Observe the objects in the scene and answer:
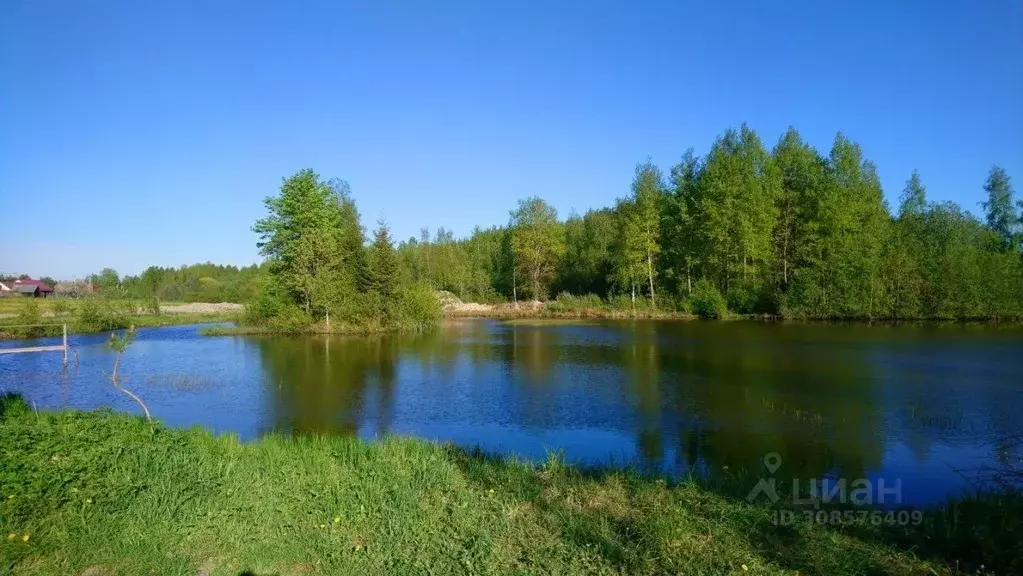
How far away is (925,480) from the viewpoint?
920 cm

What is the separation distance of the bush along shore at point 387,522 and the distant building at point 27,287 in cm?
9456

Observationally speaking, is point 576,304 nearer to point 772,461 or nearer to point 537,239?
point 537,239

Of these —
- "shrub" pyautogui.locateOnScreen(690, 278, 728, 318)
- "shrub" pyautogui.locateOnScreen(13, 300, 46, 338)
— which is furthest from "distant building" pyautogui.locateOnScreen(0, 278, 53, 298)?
"shrub" pyautogui.locateOnScreen(690, 278, 728, 318)

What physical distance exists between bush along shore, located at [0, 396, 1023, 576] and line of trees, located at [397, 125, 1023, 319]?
122 ft

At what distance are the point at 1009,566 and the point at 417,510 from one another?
17.3 ft

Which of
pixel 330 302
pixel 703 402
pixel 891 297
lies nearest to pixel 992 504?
pixel 703 402

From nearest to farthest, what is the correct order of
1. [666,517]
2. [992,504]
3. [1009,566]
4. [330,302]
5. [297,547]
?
1. [1009,566]
2. [297,547]
3. [666,517]
4. [992,504]
5. [330,302]

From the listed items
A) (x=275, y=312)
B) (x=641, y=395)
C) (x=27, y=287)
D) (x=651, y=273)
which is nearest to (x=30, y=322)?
(x=275, y=312)

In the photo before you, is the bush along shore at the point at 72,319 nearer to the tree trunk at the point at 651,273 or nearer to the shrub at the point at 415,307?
the shrub at the point at 415,307

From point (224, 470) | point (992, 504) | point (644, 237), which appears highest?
point (644, 237)

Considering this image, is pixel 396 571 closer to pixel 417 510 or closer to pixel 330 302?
pixel 417 510

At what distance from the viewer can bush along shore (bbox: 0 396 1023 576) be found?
505cm

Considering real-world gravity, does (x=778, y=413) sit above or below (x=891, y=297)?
below

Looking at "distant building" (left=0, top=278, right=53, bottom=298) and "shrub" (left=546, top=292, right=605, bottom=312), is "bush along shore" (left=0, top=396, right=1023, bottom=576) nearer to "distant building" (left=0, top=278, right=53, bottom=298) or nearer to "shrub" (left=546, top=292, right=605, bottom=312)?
"shrub" (left=546, top=292, right=605, bottom=312)
